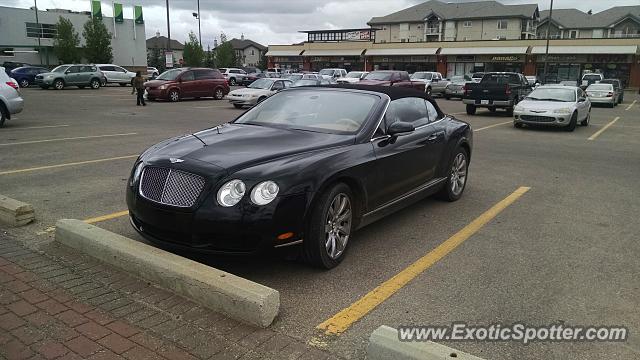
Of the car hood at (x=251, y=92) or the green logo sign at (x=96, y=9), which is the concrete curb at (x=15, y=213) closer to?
the car hood at (x=251, y=92)

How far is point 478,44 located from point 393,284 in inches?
2344

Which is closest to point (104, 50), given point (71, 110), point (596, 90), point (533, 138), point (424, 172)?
point (71, 110)

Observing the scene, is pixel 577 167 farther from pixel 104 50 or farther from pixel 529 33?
pixel 529 33

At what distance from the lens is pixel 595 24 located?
254 feet

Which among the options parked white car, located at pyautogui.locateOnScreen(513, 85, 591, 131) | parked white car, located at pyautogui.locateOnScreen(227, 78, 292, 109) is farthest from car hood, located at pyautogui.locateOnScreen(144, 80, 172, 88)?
parked white car, located at pyautogui.locateOnScreen(513, 85, 591, 131)

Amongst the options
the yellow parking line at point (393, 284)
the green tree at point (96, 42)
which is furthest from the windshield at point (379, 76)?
the green tree at point (96, 42)

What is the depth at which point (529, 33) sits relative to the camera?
250ft

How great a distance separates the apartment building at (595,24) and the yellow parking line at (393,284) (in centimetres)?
7767

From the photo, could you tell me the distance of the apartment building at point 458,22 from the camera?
242 feet

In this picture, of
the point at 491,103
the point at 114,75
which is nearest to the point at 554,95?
the point at 491,103

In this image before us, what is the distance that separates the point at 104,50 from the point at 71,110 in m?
42.4

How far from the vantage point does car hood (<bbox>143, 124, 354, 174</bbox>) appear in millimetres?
4113

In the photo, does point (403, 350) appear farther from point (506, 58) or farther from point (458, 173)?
point (506, 58)

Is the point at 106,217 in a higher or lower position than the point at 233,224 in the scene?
lower
